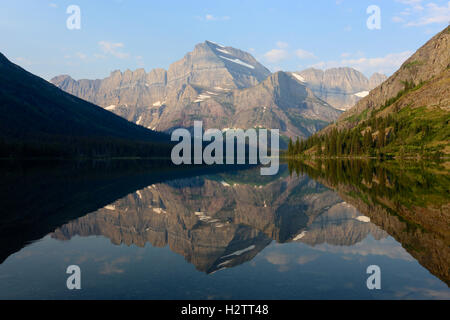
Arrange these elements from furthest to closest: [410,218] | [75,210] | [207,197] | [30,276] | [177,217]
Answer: [207,197] → [75,210] → [177,217] → [410,218] → [30,276]

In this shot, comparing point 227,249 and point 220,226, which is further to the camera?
point 220,226

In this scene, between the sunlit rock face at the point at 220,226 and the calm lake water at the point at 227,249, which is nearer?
the calm lake water at the point at 227,249

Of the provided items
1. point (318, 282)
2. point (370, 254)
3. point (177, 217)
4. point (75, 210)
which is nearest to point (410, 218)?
point (370, 254)

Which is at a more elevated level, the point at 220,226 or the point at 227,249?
the point at 227,249

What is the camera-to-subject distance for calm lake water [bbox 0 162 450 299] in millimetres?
14977

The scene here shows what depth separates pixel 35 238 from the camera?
984 inches

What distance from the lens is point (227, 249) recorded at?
73.5 feet

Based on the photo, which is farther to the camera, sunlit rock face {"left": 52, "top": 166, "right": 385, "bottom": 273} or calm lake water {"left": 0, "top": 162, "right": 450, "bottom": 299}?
sunlit rock face {"left": 52, "top": 166, "right": 385, "bottom": 273}

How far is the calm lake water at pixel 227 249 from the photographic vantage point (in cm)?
1498
